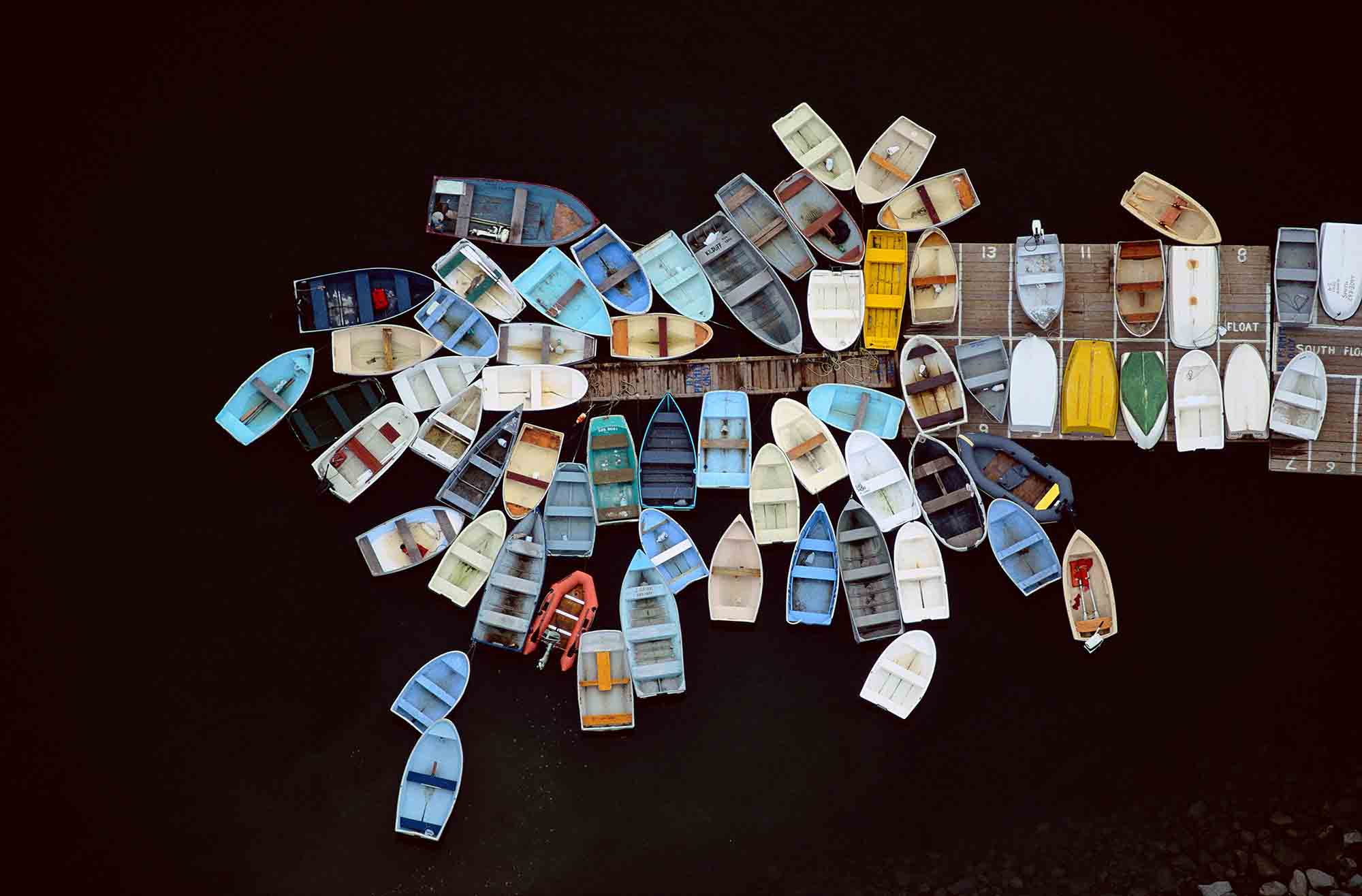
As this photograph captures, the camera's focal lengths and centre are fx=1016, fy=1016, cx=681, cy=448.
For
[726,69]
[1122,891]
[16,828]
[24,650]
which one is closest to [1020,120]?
[726,69]

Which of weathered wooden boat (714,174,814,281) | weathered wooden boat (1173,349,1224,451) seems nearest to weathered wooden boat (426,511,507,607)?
weathered wooden boat (714,174,814,281)

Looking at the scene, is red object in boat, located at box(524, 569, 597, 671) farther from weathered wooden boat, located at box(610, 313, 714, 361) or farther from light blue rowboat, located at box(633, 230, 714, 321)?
light blue rowboat, located at box(633, 230, 714, 321)

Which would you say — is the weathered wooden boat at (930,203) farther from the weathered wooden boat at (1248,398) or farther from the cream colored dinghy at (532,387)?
the cream colored dinghy at (532,387)

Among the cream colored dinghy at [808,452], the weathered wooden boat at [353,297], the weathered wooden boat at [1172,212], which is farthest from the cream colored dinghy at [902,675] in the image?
the weathered wooden boat at [353,297]

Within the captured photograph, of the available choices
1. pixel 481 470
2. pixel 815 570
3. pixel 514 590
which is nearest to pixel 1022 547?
pixel 815 570

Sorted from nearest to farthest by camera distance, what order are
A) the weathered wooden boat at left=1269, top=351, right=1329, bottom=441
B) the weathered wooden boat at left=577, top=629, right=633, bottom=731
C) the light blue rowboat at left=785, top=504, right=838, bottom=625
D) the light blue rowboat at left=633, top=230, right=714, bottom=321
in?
the weathered wooden boat at left=1269, top=351, right=1329, bottom=441 → the weathered wooden boat at left=577, top=629, right=633, bottom=731 → the light blue rowboat at left=785, top=504, right=838, bottom=625 → the light blue rowboat at left=633, top=230, right=714, bottom=321

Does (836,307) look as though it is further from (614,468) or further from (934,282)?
(614,468)

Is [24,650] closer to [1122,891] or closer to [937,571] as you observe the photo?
[937,571]
